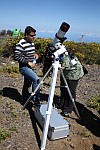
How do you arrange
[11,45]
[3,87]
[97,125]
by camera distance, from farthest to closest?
[11,45] → [3,87] → [97,125]

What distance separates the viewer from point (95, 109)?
290 inches

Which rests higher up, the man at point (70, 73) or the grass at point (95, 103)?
the man at point (70, 73)

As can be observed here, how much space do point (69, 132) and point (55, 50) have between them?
1964mm

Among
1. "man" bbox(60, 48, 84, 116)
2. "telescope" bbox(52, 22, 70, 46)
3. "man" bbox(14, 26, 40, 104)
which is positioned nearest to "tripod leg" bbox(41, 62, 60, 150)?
"telescope" bbox(52, 22, 70, 46)

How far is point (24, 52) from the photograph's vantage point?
634 cm

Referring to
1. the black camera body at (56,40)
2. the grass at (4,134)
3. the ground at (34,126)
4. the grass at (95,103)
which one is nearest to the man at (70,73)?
the ground at (34,126)

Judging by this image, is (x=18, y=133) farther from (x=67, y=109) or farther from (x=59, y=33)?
(x=59, y=33)

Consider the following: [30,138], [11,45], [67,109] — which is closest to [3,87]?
[67,109]

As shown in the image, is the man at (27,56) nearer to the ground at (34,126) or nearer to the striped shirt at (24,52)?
the striped shirt at (24,52)

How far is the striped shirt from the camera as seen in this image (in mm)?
6238

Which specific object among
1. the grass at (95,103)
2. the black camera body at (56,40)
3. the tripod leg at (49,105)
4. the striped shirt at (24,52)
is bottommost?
the grass at (95,103)

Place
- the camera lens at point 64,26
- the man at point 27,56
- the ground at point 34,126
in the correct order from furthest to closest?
the man at point 27,56 < the ground at point 34,126 < the camera lens at point 64,26

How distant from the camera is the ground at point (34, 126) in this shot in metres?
5.38

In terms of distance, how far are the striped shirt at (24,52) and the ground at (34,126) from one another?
4.08ft
